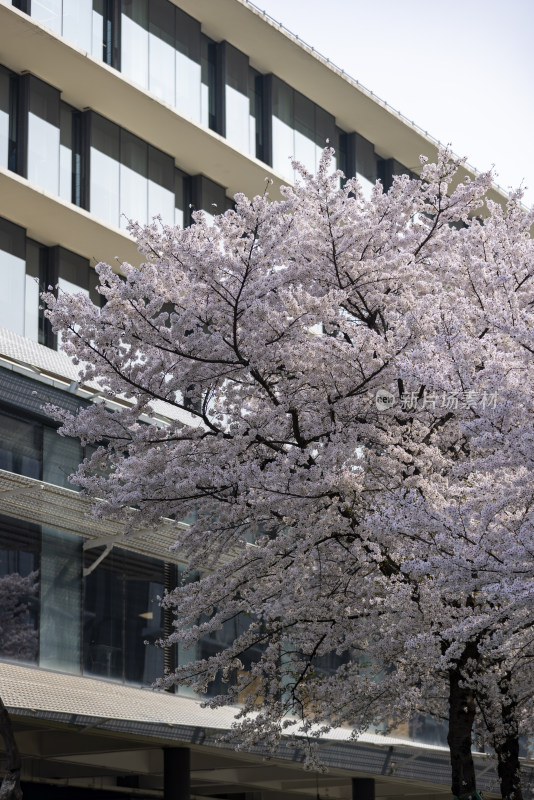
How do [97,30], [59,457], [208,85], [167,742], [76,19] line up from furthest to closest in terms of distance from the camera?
[208,85] < [97,30] < [76,19] < [59,457] < [167,742]

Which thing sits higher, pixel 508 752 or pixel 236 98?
pixel 236 98

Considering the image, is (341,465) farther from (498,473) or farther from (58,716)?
(58,716)

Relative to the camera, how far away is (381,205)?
19438mm

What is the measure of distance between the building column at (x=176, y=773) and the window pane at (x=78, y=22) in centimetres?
1724

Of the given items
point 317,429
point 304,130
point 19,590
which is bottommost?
point 19,590

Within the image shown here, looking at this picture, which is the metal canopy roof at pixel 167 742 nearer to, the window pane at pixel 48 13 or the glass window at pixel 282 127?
the window pane at pixel 48 13

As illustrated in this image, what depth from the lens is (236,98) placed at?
36.6 meters

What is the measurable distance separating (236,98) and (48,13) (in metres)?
7.76

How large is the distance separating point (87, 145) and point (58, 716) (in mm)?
17060

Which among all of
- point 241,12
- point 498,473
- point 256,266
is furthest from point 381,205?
point 241,12

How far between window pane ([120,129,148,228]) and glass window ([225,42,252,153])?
316cm

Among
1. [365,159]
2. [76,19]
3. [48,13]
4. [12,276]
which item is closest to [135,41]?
[76,19]

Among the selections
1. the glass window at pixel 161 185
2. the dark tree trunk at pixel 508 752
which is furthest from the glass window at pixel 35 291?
the dark tree trunk at pixel 508 752

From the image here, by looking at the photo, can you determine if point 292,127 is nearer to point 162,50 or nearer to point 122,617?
point 162,50
